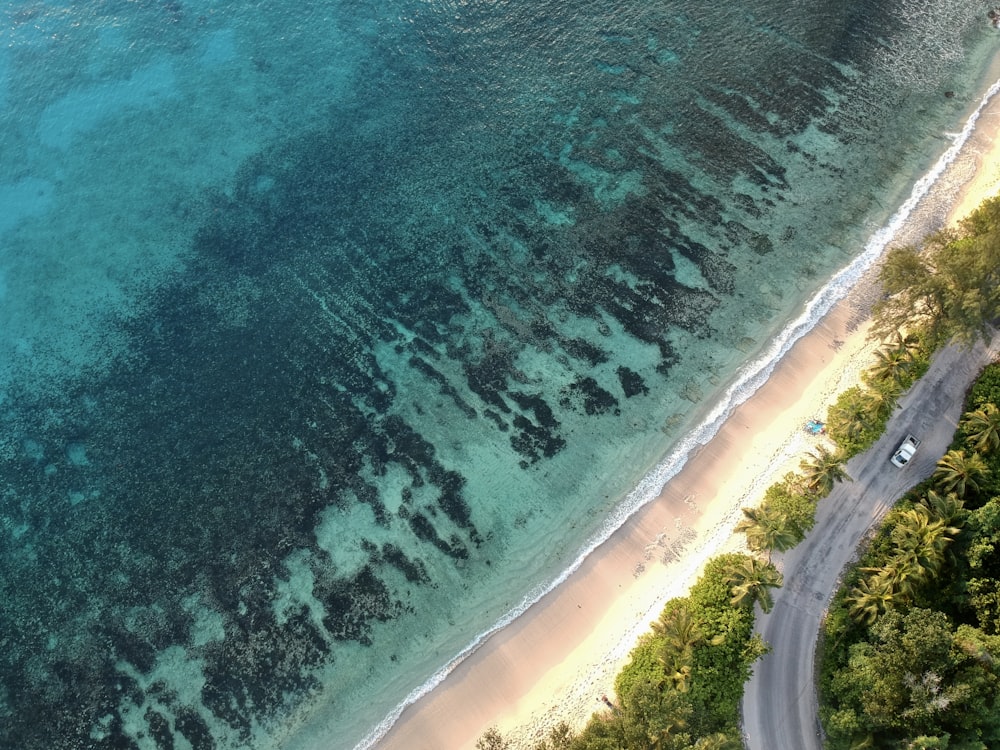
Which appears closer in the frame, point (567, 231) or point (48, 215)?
point (567, 231)

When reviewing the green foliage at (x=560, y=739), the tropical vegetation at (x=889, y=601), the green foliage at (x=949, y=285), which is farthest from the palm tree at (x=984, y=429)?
the green foliage at (x=560, y=739)

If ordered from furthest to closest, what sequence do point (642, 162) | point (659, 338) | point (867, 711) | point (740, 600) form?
point (642, 162) → point (659, 338) → point (740, 600) → point (867, 711)

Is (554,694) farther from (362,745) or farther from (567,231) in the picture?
(567,231)

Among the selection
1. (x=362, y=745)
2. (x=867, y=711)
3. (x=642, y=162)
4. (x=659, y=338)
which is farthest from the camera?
(x=642, y=162)

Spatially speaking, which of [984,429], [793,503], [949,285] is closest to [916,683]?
[793,503]

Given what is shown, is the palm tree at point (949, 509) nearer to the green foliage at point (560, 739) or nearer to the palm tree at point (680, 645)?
the palm tree at point (680, 645)

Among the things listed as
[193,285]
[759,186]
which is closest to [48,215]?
[193,285]

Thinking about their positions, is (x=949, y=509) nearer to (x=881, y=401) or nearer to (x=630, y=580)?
(x=881, y=401)

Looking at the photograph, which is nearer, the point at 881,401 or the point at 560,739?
the point at 560,739
